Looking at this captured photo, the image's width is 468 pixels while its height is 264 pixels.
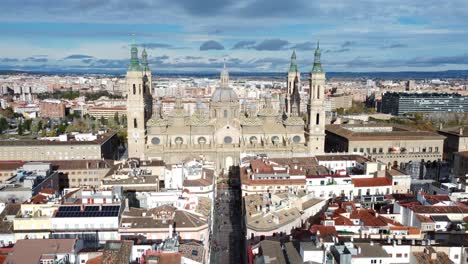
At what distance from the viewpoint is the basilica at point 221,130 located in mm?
67812

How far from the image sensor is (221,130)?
69.8 m

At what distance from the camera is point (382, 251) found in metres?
27.4

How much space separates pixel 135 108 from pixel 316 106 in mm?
27374

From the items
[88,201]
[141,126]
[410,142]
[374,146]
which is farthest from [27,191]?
[410,142]

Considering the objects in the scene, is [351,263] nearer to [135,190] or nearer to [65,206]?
[65,206]

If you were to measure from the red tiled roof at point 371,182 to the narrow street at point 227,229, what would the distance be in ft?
42.7

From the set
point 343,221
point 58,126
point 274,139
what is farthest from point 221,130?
point 58,126

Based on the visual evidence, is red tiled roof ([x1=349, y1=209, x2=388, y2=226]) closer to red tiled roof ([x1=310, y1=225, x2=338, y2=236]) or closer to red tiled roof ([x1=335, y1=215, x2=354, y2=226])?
red tiled roof ([x1=335, y1=215, x2=354, y2=226])

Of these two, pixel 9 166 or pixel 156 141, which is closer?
pixel 9 166

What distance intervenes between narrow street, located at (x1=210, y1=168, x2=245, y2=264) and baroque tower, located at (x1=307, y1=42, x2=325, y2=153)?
54.0ft

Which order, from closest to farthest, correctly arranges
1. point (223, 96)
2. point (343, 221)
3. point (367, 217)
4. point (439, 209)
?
point (343, 221) → point (367, 217) → point (439, 209) → point (223, 96)

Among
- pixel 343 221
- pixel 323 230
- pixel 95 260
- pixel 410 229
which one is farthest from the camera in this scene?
pixel 343 221

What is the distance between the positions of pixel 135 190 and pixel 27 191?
391 inches

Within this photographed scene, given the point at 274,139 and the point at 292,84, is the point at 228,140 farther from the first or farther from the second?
the point at 292,84
